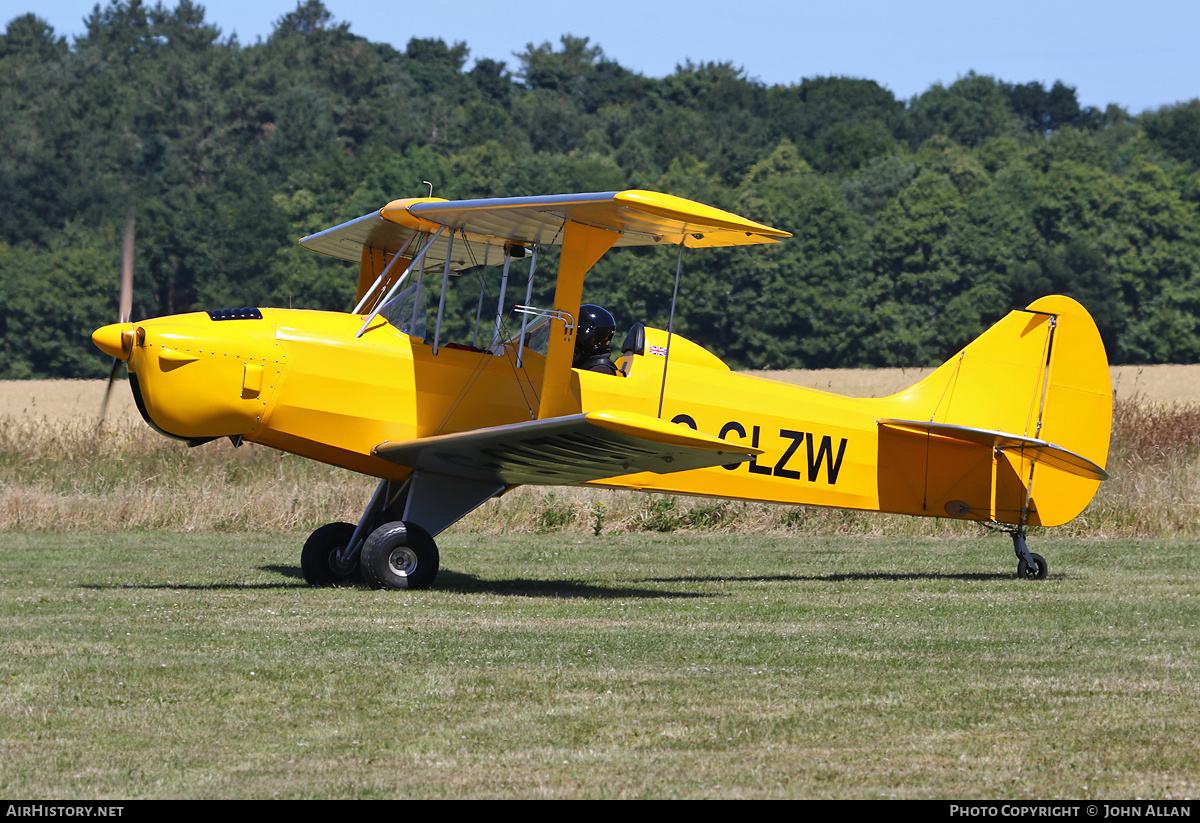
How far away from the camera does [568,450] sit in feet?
33.9

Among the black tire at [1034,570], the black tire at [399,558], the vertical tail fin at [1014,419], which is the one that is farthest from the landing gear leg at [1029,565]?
the black tire at [399,558]

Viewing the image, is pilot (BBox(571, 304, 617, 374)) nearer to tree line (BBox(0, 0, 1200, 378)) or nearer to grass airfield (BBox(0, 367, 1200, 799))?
grass airfield (BBox(0, 367, 1200, 799))

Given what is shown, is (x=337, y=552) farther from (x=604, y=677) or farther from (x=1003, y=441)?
(x=1003, y=441)

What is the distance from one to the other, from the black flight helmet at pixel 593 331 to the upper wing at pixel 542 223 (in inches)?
26.2

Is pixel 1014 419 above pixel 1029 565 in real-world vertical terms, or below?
above

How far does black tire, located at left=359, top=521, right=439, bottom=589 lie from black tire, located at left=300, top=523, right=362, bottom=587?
0.63 m

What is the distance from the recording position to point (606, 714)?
636cm

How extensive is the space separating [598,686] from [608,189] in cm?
6702

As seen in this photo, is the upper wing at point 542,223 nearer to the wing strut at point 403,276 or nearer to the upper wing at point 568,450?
the wing strut at point 403,276

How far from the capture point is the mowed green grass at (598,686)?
5.29 m

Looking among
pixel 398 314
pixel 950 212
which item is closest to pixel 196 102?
pixel 950 212

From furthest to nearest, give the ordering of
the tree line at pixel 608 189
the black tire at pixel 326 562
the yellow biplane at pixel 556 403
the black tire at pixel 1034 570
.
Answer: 1. the tree line at pixel 608 189
2. the black tire at pixel 1034 570
3. the black tire at pixel 326 562
4. the yellow biplane at pixel 556 403

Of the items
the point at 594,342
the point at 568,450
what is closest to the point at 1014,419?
the point at 594,342
